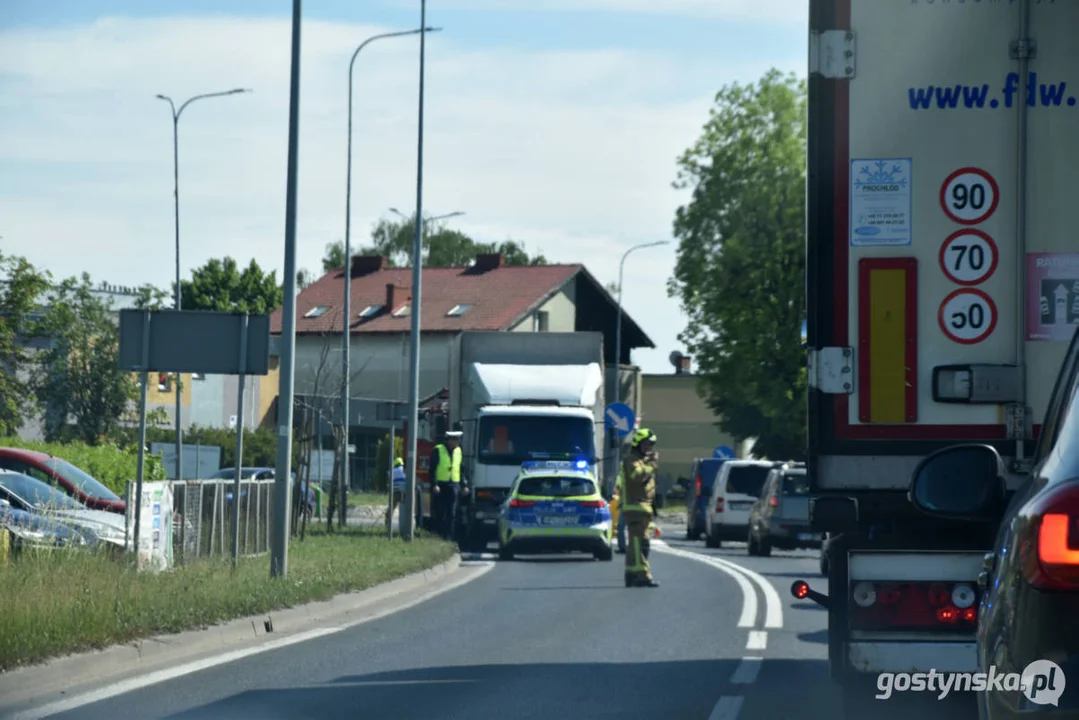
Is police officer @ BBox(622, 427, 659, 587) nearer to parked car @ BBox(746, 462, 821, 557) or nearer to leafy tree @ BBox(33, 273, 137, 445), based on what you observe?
parked car @ BBox(746, 462, 821, 557)

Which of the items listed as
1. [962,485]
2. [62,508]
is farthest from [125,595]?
[962,485]

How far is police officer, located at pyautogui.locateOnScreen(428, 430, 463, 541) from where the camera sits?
30.1 m

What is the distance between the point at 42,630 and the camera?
11539mm

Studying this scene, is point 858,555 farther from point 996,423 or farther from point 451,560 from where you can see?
point 451,560

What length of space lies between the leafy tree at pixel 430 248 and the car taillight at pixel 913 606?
308 feet

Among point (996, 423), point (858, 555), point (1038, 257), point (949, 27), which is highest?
point (949, 27)

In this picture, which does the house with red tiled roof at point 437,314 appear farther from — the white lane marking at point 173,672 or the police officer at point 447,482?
the white lane marking at point 173,672

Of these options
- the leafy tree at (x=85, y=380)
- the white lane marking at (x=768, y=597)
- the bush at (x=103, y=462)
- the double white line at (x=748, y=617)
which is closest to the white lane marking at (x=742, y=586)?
the double white line at (x=748, y=617)

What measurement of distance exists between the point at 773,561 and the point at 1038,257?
872 inches

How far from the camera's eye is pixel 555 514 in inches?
1081

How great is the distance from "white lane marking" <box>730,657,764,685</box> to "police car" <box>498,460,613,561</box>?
46.1 feet

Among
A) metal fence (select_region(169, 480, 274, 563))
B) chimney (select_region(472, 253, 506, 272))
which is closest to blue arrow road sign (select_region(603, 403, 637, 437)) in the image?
metal fence (select_region(169, 480, 274, 563))

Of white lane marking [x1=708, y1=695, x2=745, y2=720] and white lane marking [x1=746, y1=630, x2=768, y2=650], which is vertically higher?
white lane marking [x1=708, y1=695, x2=745, y2=720]

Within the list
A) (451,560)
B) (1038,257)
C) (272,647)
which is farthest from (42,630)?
(451,560)
